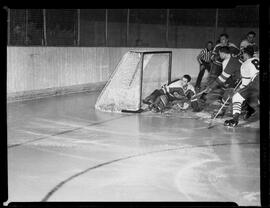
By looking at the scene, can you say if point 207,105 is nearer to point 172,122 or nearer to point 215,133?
point 172,122

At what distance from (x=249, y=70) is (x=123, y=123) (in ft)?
5.68

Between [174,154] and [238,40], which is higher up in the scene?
[238,40]

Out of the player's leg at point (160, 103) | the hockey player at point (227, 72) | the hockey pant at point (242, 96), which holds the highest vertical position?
the hockey player at point (227, 72)

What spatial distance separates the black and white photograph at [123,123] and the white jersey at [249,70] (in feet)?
0.04

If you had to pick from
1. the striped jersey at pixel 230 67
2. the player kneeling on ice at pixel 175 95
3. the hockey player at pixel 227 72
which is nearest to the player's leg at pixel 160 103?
the player kneeling on ice at pixel 175 95

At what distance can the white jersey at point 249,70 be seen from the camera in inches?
241

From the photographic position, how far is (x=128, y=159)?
4.57m

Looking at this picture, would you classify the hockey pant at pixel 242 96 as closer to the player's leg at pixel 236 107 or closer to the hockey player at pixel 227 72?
the player's leg at pixel 236 107

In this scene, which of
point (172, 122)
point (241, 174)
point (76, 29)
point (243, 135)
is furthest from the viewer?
point (76, 29)

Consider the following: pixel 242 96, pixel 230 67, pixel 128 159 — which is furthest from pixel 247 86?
pixel 128 159
